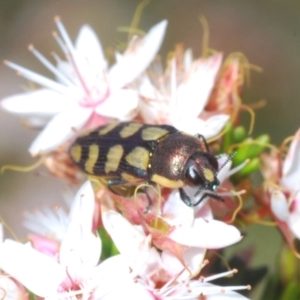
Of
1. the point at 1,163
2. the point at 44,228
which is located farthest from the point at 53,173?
the point at 1,163

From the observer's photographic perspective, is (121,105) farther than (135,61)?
No

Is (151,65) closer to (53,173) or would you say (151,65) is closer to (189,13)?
(53,173)

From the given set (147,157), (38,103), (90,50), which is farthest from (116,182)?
(90,50)

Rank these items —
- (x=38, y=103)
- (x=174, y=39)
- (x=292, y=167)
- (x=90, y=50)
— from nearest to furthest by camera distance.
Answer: (x=292, y=167) < (x=38, y=103) < (x=90, y=50) < (x=174, y=39)

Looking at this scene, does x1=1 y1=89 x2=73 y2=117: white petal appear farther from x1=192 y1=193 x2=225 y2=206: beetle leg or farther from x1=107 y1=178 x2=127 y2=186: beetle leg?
x1=192 y1=193 x2=225 y2=206: beetle leg

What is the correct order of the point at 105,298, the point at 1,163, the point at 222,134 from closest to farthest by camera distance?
the point at 105,298
the point at 222,134
the point at 1,163

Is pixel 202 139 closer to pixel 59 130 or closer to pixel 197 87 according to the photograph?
pixel 197 87

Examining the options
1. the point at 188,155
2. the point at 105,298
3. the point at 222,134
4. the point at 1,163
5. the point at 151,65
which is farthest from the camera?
the point at 1,163
